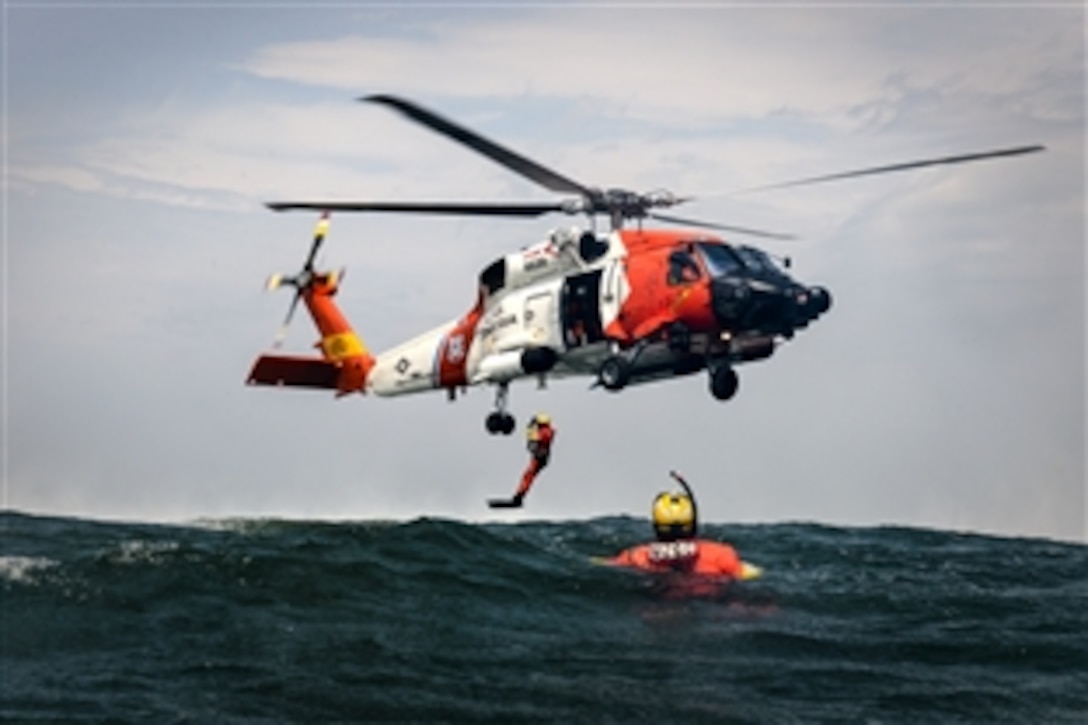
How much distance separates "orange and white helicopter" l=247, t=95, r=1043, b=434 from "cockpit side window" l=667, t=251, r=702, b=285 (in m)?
0.02

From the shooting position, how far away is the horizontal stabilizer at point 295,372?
25.4 m

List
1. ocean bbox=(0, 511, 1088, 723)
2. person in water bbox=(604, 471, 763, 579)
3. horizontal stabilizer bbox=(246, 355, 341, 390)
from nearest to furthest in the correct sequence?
ocean bbox=(0, 511, 1088, 723), person in water bbox=(604, 471, 763, 579), horizontal stabilizer bbox=(246, 355, 341, 390)

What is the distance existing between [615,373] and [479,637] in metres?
4.52

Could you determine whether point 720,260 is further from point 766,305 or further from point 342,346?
point 342,346

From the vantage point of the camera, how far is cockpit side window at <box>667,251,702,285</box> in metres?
20.5

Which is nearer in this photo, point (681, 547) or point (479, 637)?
point (479, 637)

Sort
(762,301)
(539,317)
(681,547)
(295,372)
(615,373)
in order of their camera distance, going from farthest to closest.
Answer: (295,372) → (539,317) → (681,547) → (615,373) → (762,301)

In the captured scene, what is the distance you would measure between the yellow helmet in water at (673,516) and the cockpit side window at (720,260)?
342 cm

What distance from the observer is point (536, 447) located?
23.5 metres

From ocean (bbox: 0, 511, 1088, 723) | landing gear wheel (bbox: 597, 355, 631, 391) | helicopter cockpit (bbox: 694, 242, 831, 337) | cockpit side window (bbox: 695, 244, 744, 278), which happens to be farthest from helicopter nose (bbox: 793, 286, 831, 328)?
ocean (bbox: 0, 511, 1088, 723)

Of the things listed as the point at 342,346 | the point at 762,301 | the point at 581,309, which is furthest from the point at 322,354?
the point at 762,301

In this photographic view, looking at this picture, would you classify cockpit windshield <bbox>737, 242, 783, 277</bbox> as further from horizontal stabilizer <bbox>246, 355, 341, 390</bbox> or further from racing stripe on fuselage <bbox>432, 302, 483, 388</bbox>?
horizontal stabilizer <bbox>246, 355, 341, 390</bbox>

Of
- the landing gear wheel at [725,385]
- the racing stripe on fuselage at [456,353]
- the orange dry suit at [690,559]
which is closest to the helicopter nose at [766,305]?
the landing gear wheel at [725,385]

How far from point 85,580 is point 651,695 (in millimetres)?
7640
